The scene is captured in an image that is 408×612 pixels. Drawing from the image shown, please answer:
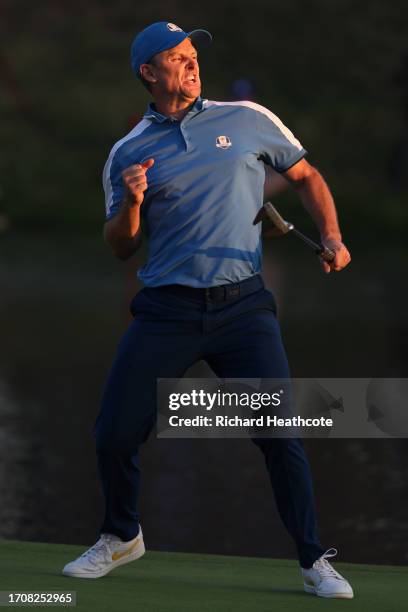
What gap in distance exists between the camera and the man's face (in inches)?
261

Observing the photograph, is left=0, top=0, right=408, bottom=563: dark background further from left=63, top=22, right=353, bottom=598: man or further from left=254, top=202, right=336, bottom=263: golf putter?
left=254, top=202, right=336, bottom=263: golf putter

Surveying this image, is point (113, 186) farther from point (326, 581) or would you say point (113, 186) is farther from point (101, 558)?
point (326, 581)

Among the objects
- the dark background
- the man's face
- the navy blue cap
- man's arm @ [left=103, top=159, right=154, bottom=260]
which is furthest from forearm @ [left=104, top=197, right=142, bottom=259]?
the dark background

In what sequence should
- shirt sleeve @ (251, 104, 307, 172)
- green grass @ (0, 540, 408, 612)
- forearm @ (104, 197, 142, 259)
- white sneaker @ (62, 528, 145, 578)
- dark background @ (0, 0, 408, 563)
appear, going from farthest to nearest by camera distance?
dark background @ (0, 0, 408, 563)
white sneaker @ (62, 528, 145, 578)
shirt sleeve @ (251, 104, 307, 172)
forearm @ (104, 197, 142, 259)
green grass @ (0, 540, 408, 612)

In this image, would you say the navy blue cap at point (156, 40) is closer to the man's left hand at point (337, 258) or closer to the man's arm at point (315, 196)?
the man's arm at point (315, 196)

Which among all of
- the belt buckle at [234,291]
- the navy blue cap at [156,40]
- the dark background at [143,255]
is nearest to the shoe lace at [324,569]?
the belt buckle at [234,291]

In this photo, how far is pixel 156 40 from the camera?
6660 millimetres

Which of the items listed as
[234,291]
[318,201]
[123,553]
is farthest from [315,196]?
[123,553]

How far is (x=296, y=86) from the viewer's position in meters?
57.9

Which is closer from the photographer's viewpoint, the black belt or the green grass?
the green grass

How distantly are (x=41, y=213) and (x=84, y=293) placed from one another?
18520 mm

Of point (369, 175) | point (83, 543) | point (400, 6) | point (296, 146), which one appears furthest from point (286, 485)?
point (400, 6)

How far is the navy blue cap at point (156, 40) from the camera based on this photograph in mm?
6645

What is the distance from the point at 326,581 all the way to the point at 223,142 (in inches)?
62.4
